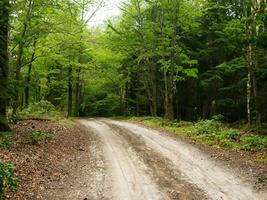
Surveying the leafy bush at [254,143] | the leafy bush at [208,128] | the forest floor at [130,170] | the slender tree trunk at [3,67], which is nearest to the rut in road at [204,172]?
the forest floor at [130,170]

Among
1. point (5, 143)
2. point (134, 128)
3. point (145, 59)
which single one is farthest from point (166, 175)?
point (145, 59)

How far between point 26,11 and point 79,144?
7.16 meters

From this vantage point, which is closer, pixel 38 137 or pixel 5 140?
pixel 5 140

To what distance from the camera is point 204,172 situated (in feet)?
38.9

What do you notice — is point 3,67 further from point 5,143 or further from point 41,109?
point 41,109

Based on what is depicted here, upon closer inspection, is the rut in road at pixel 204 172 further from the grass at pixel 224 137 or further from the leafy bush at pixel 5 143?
the leafy bush at pixel 5 143

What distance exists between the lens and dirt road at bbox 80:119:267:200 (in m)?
9.40

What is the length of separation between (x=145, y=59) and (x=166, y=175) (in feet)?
78.3

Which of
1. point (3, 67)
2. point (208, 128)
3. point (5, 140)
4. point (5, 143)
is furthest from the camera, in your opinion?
point (208, 128)

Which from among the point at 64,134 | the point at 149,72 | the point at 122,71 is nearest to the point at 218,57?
the point at 149,72

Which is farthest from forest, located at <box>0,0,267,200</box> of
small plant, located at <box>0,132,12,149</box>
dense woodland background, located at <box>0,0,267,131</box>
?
dense woodland background, located at <box>0,0,267,131</box>

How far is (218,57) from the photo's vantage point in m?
36.5

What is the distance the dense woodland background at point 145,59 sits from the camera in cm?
1977

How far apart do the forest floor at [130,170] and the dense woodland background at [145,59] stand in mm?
3570
